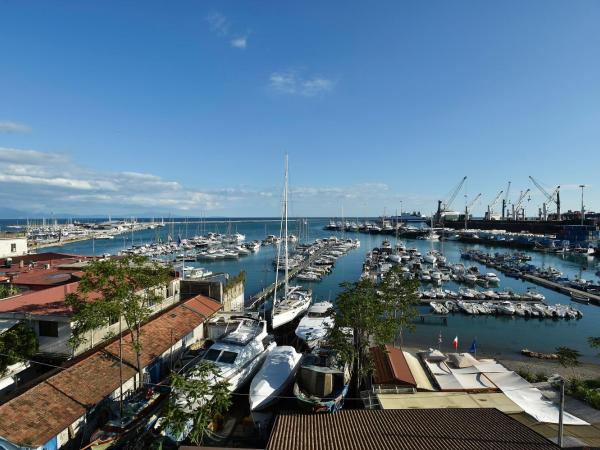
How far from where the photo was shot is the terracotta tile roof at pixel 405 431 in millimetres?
9297

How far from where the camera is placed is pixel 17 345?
14594 millimetres

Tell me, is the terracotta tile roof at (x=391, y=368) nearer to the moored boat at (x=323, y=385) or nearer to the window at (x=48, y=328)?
the moored boat at (x=323, y=385)

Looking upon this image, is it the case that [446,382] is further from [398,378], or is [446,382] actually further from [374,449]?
[374,449]

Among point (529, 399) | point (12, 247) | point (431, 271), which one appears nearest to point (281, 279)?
point (431, 271)

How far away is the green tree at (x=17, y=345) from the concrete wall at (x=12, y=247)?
83.2 ft

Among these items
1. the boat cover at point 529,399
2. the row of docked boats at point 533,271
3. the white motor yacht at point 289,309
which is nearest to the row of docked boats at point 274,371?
the white motor yacht at point 289,309

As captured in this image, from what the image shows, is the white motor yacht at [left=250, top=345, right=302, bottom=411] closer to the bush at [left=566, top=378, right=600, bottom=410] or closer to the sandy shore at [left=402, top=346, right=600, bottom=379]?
the sandy shore at [left=402, top=346, right=600, bottom=379]

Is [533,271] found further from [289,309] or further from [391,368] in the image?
[391,368]

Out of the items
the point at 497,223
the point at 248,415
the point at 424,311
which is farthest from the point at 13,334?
the point at 497,223

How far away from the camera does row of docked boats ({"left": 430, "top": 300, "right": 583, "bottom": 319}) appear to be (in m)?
35.5

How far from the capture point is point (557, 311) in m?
35.7

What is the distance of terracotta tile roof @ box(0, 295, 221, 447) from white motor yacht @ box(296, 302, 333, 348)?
836cm

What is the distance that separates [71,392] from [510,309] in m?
37.0

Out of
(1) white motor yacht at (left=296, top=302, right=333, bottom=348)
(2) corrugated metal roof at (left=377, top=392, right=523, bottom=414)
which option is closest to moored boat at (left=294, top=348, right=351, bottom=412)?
(2) corrugated metal roof at (left=377, top=392, right=523, bottom=414)
